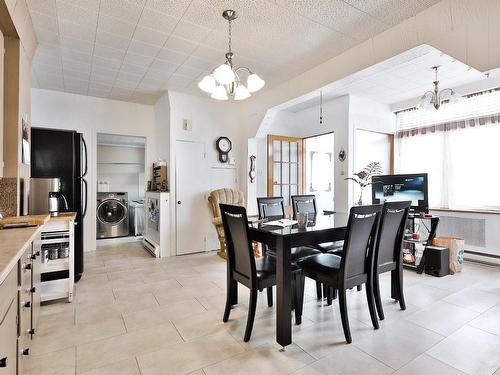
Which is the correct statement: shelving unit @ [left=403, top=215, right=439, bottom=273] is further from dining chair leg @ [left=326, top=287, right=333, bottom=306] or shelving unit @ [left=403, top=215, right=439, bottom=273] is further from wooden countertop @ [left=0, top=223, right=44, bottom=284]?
wooden countertop @ [left=0, top=223, right=44, bottom=284]

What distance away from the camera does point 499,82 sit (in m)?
4.14

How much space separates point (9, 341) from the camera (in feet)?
3.94

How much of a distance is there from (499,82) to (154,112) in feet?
18.5

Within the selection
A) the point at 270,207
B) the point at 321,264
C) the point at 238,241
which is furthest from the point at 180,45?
the point at 321,264

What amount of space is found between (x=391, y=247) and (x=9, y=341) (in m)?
2.67

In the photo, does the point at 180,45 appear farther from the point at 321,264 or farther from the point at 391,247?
the point at 391,247

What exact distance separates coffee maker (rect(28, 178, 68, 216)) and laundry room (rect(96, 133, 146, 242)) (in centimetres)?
304

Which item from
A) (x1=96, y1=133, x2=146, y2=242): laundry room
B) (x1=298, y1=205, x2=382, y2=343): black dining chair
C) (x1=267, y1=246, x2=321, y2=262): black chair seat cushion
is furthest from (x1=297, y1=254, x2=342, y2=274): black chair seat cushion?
(x1=96, y1=133, x2=146, y2=242): laundry room

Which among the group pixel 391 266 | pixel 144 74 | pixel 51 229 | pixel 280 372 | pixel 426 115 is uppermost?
pixel 144 74

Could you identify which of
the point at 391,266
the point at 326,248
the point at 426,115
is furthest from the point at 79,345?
the point at 426,115

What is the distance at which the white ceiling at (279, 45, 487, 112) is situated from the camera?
10.8 feet

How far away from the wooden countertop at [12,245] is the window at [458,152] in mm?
5544

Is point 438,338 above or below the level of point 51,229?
below

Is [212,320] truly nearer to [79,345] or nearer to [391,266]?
[79,345]
